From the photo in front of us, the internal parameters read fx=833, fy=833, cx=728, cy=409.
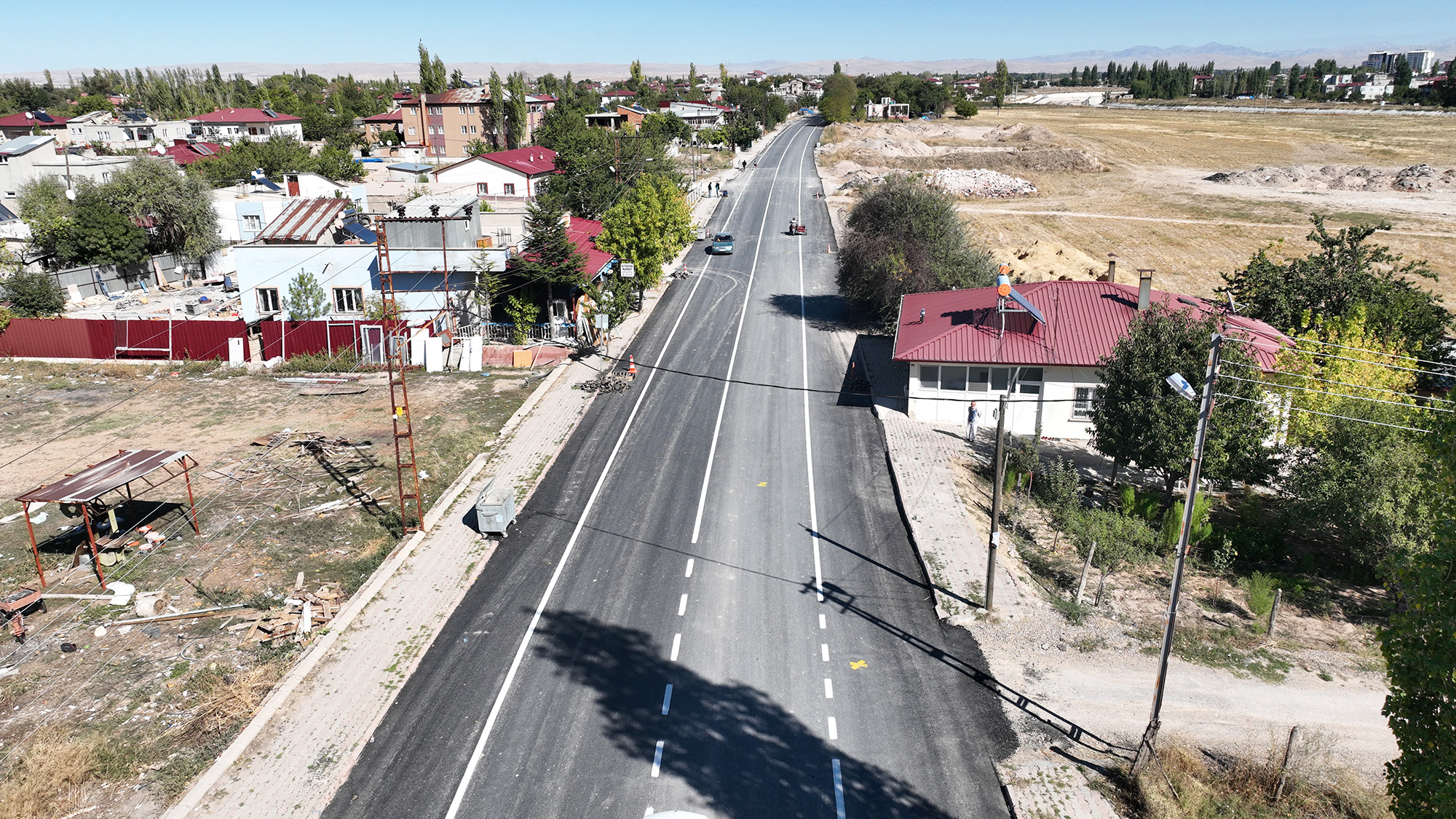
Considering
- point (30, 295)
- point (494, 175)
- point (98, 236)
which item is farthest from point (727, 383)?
point (494, 175)

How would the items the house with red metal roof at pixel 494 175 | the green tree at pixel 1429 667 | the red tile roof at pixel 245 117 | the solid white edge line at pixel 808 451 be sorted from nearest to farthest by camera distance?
1. the green tree at pixel 1429 667
2. the solid white edge line at pixel 808 451
3. the house with red metal roof at pixel 494 175
4. the red tile roof at pixel 245 117

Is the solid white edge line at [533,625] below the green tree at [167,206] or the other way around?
below

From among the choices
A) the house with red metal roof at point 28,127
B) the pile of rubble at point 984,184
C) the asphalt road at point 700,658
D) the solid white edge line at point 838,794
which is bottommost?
the solid white edge line at point 838,794

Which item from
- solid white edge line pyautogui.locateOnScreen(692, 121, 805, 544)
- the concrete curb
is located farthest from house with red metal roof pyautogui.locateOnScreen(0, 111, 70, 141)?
the concrete curb

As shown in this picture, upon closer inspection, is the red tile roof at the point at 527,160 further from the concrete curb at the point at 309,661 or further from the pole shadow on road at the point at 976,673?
the pole shadow on road at the point at 976,673

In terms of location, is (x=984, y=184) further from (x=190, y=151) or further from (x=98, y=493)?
(x=98, y=493)

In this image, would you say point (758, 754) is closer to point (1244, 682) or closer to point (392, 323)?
point (1244, 682)

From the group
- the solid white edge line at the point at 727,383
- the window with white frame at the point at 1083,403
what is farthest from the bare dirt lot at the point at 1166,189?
the solid white edge line at the point at 727,383
